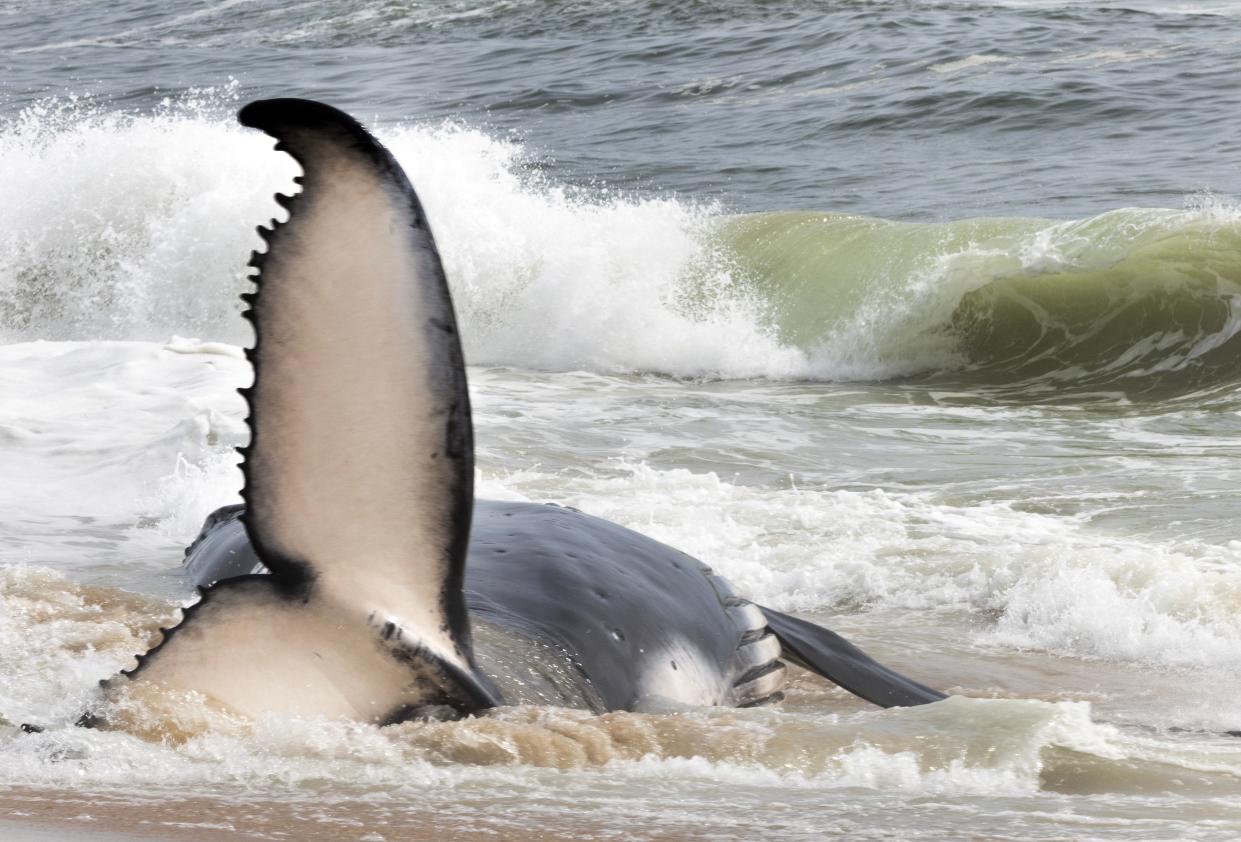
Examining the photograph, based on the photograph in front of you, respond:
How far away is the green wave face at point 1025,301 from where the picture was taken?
11.2 metres

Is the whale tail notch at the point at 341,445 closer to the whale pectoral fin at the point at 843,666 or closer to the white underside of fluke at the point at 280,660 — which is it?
the white underside of fluke at the point at 280,660

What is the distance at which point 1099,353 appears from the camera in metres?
11.5

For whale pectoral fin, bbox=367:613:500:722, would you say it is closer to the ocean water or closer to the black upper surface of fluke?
the ocean water

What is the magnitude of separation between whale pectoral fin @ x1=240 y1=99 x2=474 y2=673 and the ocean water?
0.93 ft

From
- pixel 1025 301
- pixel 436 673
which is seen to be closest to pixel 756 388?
pixel 1025 301

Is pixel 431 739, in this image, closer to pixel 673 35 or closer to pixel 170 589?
pixel 170 589

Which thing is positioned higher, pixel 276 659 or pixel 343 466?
pixel 343 466

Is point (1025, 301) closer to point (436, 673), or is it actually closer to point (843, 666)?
point (843, 666)

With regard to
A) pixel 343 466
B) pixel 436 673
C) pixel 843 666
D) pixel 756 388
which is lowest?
pixel 756 388

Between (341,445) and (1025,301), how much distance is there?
422 inches

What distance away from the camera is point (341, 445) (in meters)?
2.28

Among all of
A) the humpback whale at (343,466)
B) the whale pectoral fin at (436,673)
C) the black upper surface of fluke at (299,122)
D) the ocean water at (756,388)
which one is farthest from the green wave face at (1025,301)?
the black upper surface of fluke at (299,122)

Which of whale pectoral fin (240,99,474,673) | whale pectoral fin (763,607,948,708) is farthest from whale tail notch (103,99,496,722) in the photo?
whale pectoral fin (763,607,948,708)

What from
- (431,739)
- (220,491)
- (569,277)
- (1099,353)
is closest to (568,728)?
(431,739)
